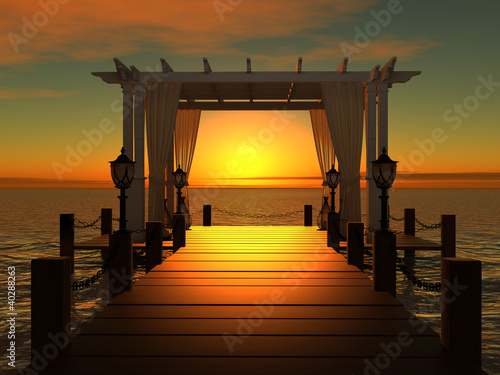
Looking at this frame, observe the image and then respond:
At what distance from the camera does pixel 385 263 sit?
529 centimetres

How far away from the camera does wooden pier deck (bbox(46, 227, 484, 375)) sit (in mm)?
3188

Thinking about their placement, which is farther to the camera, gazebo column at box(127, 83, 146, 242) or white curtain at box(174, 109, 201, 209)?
white curtain at box(174, 109, 201, 209)

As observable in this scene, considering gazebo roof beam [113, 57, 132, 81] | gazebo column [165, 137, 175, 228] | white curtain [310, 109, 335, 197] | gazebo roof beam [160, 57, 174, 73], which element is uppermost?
gazebo roof beam [160, 57, 174, 73]

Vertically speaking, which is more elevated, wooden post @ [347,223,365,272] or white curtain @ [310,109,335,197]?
white curtain @ [310,109,335,197]

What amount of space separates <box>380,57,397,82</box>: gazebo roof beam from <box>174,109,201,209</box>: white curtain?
17.3ft

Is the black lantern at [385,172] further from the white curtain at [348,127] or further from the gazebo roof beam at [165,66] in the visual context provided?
the gazebo roof beam at [165,66]

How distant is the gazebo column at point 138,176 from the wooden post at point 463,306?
7.63 m

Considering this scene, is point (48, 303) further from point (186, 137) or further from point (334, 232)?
point (186, 137)

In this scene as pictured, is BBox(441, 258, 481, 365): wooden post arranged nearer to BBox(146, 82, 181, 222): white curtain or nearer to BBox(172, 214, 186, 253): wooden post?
BBox(172, 214, 186, 253): wooden post

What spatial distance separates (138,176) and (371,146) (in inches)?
204

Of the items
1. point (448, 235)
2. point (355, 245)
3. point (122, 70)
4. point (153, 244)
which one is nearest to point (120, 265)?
point (153, 244)

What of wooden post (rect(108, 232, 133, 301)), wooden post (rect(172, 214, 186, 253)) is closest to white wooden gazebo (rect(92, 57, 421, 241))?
wooden post (rect(172, 214, 186, 253))

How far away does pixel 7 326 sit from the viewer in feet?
22.8

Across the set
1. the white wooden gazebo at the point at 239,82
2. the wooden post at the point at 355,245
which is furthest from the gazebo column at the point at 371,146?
the wooden post at the point at 355,245
